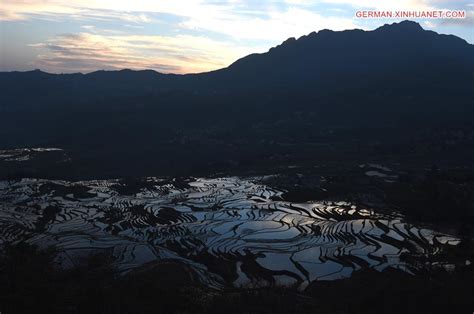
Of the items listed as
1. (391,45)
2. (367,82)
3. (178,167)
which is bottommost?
(178,167)

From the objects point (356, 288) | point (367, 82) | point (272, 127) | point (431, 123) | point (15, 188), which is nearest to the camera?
point (356, 288)

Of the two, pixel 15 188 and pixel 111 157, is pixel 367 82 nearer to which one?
pixel 111 157

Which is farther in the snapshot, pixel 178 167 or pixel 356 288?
pixel 178 167

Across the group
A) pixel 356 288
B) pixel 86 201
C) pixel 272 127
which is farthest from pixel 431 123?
pixel 356 288

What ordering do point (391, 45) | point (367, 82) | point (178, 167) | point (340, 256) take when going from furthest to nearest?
point (391, 45) < point (367, 82) < point (178, 167) < point (340, 256)

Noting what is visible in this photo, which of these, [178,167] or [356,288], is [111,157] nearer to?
[178,167]

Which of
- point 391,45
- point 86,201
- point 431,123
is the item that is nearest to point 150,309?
point 86,201

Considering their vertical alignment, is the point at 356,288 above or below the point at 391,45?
below
